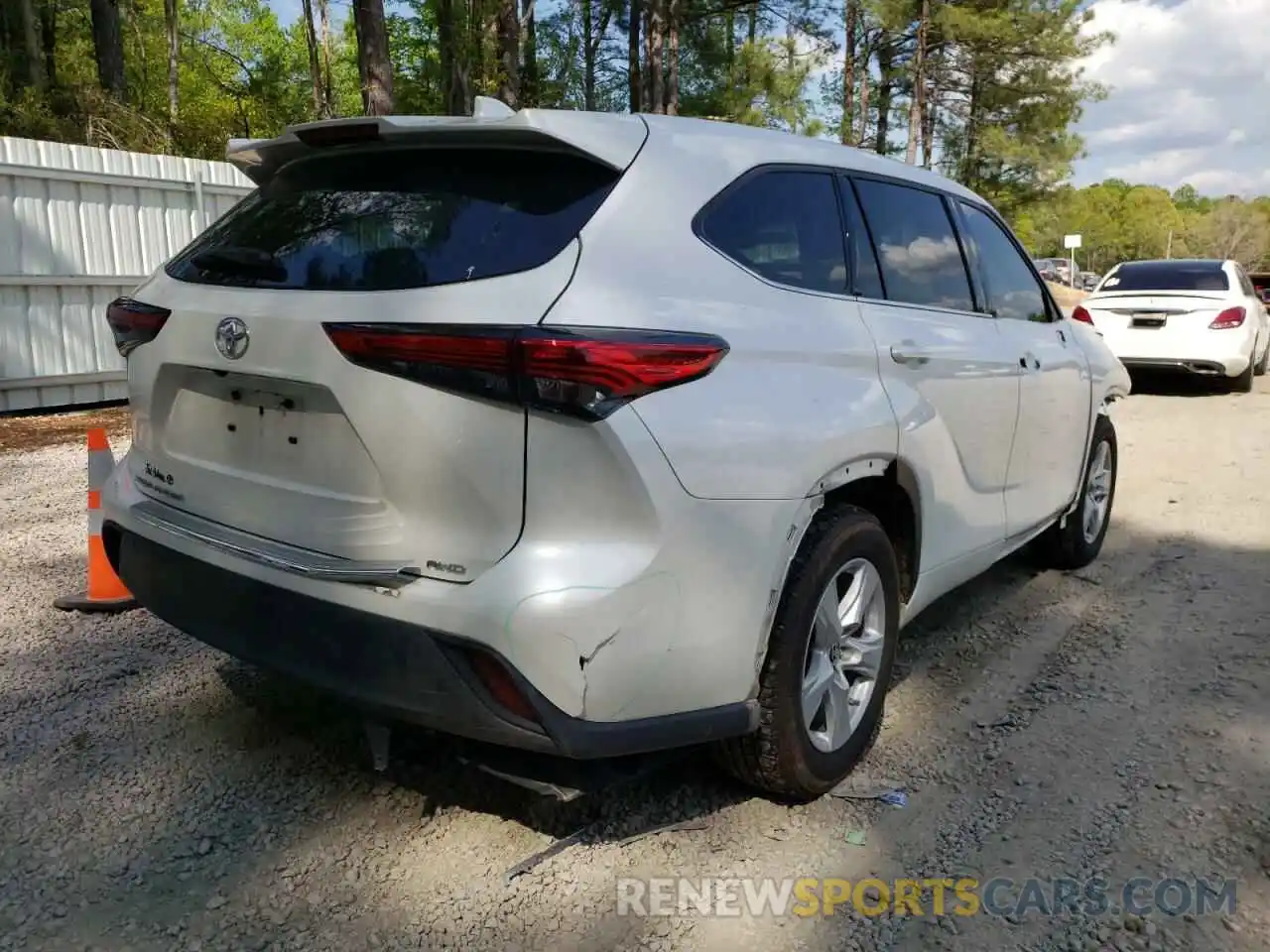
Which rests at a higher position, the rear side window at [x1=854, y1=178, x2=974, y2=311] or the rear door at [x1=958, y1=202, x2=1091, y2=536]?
the rear side window at [x1=854, y1=178, x2=974, y2=311]

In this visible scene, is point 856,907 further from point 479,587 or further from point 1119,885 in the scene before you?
point 479,587

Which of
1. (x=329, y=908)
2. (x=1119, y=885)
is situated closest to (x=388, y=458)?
(x=329, y=908)

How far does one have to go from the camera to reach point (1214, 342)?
11.2 metres

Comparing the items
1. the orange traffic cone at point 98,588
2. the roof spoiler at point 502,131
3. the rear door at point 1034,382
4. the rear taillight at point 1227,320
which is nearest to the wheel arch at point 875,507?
the rear door at point 1034,382

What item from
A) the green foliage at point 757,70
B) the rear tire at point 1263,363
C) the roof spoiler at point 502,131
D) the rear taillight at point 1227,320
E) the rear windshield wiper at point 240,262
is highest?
the green foliage at point 757,70

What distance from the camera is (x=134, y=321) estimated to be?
281 cm

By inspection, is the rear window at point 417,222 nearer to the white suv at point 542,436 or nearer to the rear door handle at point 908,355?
the white suv at point 542,436

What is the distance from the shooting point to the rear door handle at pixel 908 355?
3.08m

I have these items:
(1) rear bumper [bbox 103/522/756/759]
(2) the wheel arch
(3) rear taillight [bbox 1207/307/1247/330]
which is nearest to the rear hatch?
(1) rear bumper [bbox 103/522/756/759]

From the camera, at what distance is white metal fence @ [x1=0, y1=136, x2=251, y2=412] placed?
8773 mm

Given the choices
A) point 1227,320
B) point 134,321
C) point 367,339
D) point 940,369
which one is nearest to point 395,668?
point 367,339

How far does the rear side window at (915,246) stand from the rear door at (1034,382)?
0.83ft

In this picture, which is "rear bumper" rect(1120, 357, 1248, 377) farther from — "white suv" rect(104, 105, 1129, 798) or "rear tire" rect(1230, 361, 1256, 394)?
"white suv" rect(104, 105, 1129, 798)

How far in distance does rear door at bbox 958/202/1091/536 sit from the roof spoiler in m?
2.10
